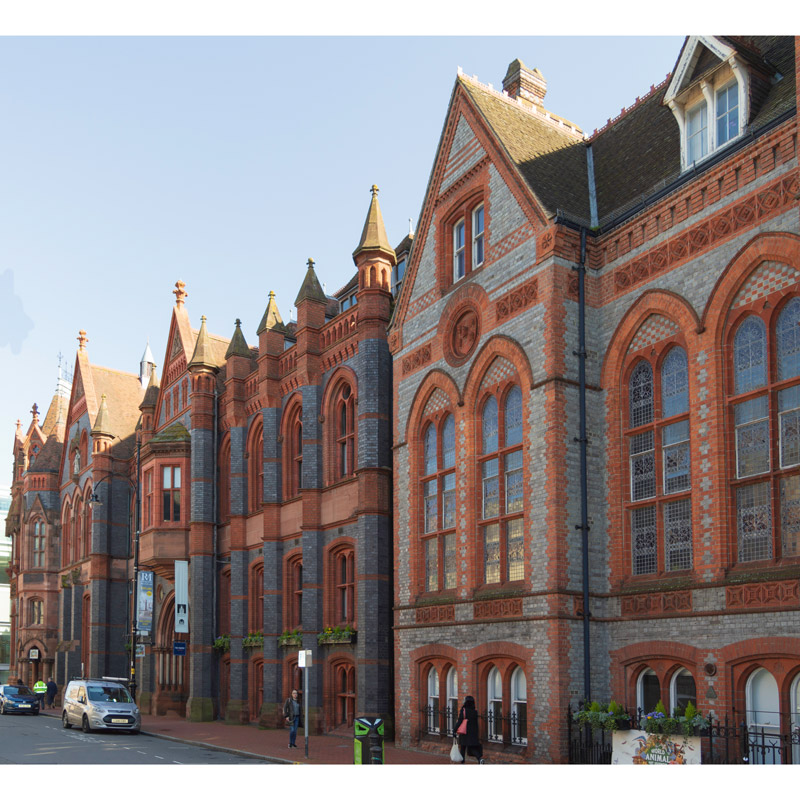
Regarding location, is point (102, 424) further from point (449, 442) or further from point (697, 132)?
point (697, 132)

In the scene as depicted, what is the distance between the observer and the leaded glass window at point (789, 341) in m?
16.5

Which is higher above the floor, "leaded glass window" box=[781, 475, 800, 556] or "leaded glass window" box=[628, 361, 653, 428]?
"leaded glass window" box=[628, 361, 653, 428]

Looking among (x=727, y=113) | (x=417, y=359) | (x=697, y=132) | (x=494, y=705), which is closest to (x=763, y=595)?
(x=494, y=705)

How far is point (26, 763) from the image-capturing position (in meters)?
20.6

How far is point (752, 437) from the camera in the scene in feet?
56.5

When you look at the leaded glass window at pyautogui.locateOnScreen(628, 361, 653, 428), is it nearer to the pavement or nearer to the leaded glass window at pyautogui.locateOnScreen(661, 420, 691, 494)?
the leaded glass window at pyautogui.locateOnScreen(661, 420, 691, 494)

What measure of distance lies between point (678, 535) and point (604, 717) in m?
3.64

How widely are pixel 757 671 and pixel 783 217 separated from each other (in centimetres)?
765

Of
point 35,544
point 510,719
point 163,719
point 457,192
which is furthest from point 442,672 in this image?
point 35,544

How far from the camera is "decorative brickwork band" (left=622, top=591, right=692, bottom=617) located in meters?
17.9

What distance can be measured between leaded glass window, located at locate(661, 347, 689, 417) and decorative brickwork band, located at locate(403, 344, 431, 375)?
7.44m

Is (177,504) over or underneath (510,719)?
over

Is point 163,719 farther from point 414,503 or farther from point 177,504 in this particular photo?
point 414,503

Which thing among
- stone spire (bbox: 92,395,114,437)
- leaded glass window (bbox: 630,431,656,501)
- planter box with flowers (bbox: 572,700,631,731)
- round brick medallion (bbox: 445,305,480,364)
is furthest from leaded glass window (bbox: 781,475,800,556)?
stone spire (bbox: 92,395,114,437)
